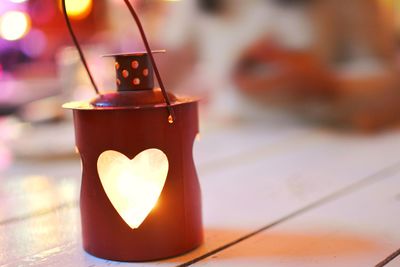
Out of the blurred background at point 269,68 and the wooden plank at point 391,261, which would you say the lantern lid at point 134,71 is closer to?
the wooden plank at point 391,261

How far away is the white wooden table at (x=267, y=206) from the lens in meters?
0.53

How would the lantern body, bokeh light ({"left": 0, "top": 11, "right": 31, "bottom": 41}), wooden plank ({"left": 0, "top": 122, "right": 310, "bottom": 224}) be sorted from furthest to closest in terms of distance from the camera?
bokeh light ({"left": 0, "top": 11, "right": 31, "bottom": 41})
wooden plank ({"left": 0, "top": 122, "right": 310, "bottom": 224})
the lantern body

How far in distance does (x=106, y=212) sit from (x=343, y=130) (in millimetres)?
830

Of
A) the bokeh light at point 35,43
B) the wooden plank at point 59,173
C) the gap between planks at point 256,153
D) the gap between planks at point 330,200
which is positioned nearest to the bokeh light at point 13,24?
the bokeh light at point 35,43

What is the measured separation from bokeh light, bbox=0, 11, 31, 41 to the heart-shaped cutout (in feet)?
4.40

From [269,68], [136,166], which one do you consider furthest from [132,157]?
[269,68]

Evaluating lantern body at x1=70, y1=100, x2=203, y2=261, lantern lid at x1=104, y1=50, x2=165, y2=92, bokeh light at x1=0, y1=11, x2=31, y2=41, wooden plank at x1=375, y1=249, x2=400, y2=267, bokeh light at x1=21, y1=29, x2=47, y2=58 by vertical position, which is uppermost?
bokeh light at x1=0, y1=11, x2=31, y2=41

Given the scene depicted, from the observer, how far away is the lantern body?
0.49 metres

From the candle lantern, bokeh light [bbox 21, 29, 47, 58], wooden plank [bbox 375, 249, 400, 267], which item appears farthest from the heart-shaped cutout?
bokeh light [bbox 21, 29, 47, 58]

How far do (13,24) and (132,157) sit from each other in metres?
1.42

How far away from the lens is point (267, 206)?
0.70 m

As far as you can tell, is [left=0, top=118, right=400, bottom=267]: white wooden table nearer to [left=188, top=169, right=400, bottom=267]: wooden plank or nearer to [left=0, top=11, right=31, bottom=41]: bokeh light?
[left=188, top=169, right=400, bottom=267]: wooden plank

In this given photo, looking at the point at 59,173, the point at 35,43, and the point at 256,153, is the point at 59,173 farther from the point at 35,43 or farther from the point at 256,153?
the point at 35,43

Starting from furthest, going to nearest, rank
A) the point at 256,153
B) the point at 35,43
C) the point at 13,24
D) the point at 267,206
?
the point at 35,43, the point at 13,24, the point at 256,153, the point at 267,206
